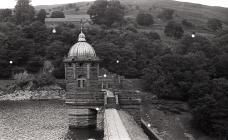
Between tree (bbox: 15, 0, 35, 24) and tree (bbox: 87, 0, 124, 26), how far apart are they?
1893 cm

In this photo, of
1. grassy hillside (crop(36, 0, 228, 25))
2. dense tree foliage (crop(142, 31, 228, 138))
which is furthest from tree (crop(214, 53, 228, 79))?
grassy hillside (crop(36, 0, 228, 25))

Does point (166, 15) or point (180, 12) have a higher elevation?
point (180, 12)

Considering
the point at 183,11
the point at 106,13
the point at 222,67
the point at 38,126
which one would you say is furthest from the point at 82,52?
the point at 183,11

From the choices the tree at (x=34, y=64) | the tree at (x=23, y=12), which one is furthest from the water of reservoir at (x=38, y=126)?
the tree at (x=23, y=12)

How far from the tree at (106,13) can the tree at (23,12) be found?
1893 cm

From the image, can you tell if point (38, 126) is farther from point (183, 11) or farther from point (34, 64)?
point (183, 11)

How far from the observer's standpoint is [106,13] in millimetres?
137875

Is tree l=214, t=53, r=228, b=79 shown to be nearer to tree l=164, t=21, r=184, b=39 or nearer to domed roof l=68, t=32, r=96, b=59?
domed roof l=68, t=32, r=96, b=59

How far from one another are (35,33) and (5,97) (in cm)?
2758

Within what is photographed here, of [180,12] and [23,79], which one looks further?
[180,12]

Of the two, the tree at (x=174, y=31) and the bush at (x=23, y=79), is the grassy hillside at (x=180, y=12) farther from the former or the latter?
the bush at (x=23, y=79)

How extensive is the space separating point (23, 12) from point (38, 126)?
87257 mm

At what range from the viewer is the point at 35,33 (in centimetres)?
11644

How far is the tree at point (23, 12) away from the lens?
13062cm
